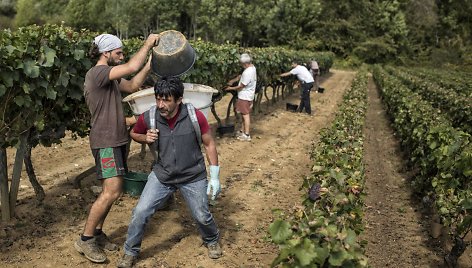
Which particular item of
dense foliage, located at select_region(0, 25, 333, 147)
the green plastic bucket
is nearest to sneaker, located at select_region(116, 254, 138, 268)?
the green plastic bucket

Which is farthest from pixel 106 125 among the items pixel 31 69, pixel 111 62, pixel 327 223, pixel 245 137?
pixel 245 137

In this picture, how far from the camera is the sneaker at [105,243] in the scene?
4882 mm

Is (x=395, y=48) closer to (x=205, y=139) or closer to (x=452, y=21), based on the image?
(x=452, y=21)

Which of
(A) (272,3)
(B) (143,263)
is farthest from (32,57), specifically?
(A) (272,3)

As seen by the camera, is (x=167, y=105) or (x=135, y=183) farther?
(x=135, y=183)

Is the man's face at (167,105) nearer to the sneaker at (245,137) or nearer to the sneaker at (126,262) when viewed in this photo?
the sneaker at (126,262)

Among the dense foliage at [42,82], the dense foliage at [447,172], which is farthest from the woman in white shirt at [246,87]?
the dense foliage at [42,82]

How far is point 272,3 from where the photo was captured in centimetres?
6291

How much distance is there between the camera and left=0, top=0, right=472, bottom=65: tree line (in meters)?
59.4

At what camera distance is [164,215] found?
600 cm

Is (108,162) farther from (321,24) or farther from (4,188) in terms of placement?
(321,24)

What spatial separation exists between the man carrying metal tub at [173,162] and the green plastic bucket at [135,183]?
164 cm

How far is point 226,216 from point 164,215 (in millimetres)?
Answer: 846

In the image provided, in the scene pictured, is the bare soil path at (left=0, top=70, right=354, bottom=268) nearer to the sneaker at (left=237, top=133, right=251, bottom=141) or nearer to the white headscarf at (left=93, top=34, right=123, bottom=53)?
the sneaker at (left=237, top=133, right=251, bottom=141)
